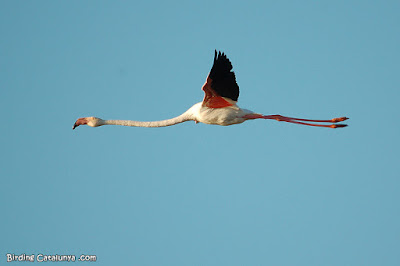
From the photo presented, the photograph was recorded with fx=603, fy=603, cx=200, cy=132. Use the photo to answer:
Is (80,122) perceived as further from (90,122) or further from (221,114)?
(221,114)

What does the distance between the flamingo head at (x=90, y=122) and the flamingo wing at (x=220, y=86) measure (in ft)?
14.8

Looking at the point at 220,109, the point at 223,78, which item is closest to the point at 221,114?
the point at 220,109

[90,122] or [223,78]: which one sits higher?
[223,78]

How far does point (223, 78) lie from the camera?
682 inches

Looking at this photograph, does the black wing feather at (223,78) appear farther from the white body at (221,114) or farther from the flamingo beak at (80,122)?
the flamingo beak at (80,122)

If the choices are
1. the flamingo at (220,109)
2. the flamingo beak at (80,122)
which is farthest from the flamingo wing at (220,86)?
the flamingo beak at (80,122)

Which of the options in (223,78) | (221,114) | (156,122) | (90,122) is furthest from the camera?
(90,122)

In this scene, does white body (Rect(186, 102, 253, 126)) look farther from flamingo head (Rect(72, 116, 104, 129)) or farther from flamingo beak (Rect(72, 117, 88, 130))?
flamingo beak (Rect(72, 117, 88, 130))

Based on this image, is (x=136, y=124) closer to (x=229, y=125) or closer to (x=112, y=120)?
(x=112, y=120)

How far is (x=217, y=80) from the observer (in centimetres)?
1744

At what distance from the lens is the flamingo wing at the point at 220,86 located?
55.3ft

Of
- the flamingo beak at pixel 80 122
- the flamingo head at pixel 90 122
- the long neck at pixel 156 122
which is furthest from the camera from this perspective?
the flamingo beak at pixel 80 122

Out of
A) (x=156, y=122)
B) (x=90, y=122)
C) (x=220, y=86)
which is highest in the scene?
(x=220, y=86)

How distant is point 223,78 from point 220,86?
0.43 metres
